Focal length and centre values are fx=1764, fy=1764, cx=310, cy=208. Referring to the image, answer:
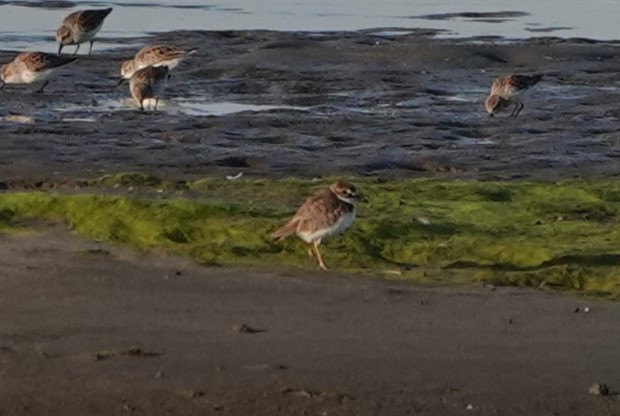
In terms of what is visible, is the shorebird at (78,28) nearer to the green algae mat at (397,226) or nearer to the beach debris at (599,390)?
the green algae mat at (397,226)

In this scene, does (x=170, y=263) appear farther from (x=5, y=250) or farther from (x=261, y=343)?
(x=261, y=343)

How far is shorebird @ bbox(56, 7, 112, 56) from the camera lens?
25453mm

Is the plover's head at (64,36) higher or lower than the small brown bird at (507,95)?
lower

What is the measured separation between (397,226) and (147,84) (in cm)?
906

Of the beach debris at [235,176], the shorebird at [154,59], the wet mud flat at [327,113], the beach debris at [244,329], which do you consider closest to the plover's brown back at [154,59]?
the shorebird at [154,59]

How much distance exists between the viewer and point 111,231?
1133 cm

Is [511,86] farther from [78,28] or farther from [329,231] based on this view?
[329,231]

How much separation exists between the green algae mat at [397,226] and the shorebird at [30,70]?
777cm

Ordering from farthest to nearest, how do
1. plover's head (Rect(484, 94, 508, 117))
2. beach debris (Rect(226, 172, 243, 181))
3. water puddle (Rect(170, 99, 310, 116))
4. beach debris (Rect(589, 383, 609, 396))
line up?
water puddle (Rect(170, 99, 310, 116)), plover's head (Rect(484, 94, 508, 117)), beach debris (Rect(226, 172, 243, 181)), beach debris (Rect(589, 383, 609, 396))

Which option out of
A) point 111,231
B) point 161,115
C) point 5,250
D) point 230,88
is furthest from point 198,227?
point 230,88

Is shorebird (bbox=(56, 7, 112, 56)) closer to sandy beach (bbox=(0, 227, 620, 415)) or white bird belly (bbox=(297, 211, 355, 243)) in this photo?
white bird belly (bbox=(297, 211, 355, 243))

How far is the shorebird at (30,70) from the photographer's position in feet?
70.1

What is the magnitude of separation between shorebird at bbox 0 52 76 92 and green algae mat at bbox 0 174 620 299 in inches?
306

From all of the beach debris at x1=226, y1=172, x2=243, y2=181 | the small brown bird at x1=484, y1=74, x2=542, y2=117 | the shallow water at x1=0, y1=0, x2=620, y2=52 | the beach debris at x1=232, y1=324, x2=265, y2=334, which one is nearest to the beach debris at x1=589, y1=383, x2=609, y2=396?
the beach debris at x1=232, y1=324, x2=265, y2=334
